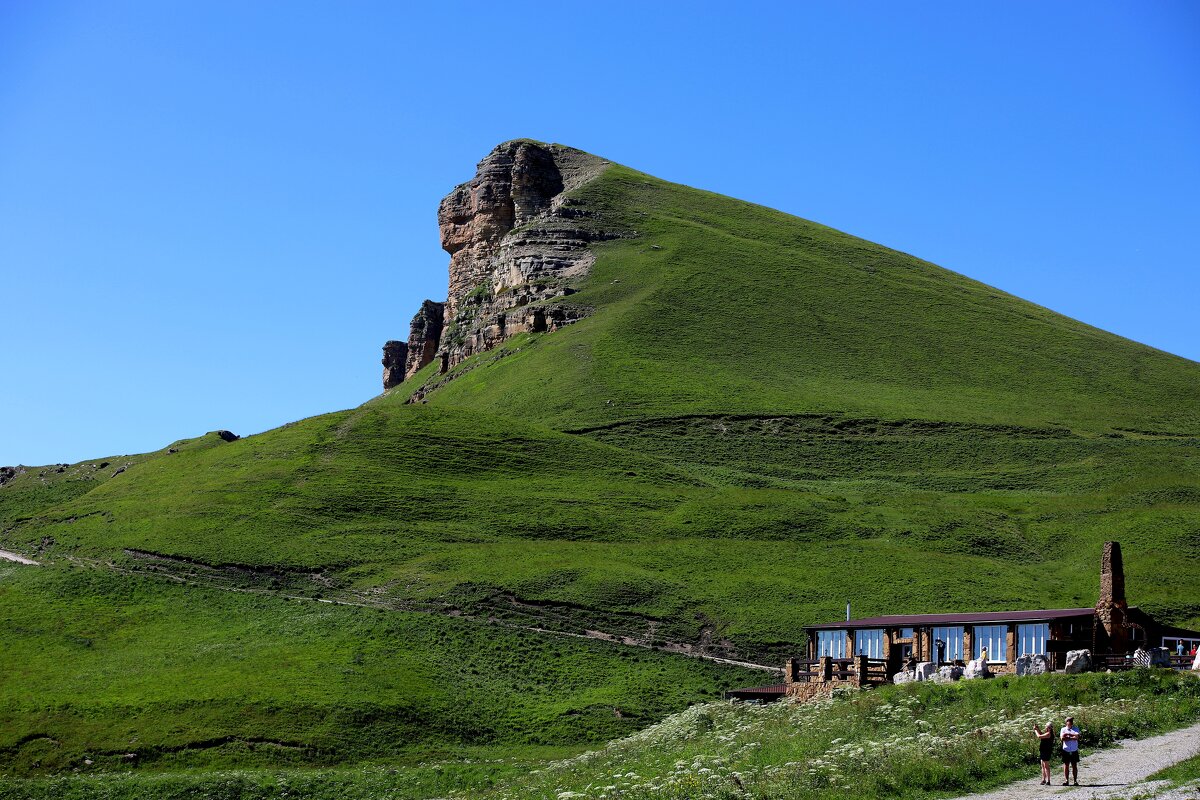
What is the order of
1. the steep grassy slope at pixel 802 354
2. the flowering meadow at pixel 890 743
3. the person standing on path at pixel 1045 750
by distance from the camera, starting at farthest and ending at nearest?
Result: the steep grassy slope at pixel 802 354 → the flowering meadow at pixel 890 743 → the person standing on path at pixel 1045 750

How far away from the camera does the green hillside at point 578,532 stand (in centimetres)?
6600

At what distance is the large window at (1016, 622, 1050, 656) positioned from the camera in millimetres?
48938

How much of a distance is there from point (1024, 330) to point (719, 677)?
388ft

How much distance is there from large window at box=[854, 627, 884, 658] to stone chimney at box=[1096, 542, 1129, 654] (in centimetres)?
1168

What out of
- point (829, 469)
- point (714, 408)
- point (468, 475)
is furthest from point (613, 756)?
point (714, 408)

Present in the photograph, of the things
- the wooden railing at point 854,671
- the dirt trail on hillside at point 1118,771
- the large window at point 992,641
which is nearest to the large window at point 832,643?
the wooden railing at point 854,671

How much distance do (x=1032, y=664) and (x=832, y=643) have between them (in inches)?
686

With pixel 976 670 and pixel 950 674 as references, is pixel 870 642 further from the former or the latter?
pixel 976 670

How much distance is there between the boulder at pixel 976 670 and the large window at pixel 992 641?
504 centimetres

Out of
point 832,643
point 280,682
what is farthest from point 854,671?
point 280,682

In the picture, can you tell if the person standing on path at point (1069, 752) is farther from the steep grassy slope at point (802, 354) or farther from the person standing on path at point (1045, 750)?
the steep grassy slope at point (802, 354)

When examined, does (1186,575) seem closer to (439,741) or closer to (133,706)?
(439,741)

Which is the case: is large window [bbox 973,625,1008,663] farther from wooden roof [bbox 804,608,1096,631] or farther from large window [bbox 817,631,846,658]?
large window [bbox 817,631,846,658]

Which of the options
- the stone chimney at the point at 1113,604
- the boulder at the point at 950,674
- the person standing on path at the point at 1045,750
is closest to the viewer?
the person standing on path at the point at 1045,750
